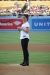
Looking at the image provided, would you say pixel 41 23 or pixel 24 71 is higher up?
pixel 24 71

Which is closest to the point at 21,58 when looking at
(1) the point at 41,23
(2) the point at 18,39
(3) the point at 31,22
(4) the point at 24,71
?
(4) the point at 24,71

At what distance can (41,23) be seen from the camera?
1045 inches

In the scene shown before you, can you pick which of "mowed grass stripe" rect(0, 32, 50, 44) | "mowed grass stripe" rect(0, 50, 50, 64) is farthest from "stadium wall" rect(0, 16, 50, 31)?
"mowed grass stripe" rect(0, 50, 50, 64)

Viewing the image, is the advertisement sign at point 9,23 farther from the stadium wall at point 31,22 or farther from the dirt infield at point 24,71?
the dirt infield at point 24,71

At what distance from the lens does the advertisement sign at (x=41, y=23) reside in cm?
2642

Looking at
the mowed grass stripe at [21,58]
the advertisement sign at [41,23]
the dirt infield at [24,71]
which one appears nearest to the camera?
the dirt infield at [24,71]

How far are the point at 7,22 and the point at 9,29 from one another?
0.76 meters

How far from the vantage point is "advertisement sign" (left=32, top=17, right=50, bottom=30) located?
1040 inches

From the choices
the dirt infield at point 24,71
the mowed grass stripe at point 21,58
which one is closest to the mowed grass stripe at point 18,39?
the mowed grass stripe at point 21,58

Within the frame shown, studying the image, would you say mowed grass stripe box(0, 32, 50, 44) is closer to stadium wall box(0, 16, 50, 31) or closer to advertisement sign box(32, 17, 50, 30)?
stadium wall box(0, 16, 50, 31)

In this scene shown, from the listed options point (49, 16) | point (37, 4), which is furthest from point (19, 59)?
point (37, 4)

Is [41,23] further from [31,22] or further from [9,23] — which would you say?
[9,23]

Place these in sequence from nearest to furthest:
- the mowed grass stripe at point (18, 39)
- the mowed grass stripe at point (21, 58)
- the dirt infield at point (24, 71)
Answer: the dirt infield at point (24, 71), the mowed grass stripe at point (21, 58), the mowed grass stripe at point (18, 39)

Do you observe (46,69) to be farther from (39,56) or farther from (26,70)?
(39,56)
